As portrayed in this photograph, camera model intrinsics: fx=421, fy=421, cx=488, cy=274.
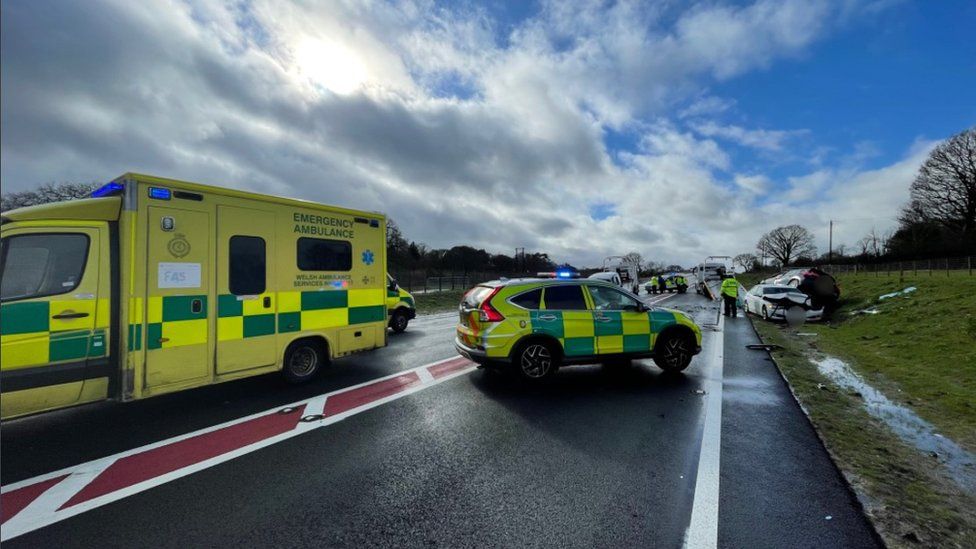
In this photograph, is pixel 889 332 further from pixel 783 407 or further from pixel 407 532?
pixel 407 532

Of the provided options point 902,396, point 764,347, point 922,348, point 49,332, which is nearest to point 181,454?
point 49,332

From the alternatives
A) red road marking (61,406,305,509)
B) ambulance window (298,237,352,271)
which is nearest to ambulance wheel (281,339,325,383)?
ambulance window (298,237,352,271)

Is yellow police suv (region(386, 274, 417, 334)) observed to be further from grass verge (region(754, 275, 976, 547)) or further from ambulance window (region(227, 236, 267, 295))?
grass verge (region(754, 275, 976, 547))

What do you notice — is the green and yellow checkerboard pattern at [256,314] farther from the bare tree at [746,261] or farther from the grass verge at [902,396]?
the bare tree at [746,261]

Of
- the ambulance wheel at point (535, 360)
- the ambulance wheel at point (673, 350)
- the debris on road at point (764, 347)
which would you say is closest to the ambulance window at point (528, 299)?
the ambulance wheel at point (535, 360)

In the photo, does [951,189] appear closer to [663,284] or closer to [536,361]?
[663,284]

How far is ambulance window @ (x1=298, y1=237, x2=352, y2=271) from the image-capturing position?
6.03 m

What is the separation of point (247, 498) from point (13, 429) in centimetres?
352

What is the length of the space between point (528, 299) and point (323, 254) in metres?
3.13

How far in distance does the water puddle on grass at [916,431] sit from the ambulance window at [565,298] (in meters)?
3.77

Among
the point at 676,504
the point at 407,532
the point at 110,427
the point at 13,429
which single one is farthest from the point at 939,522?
the point at 13,429

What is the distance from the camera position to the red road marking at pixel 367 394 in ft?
16.6

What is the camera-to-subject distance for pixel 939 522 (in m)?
2.79

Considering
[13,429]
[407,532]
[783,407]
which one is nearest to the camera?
[407,532]
